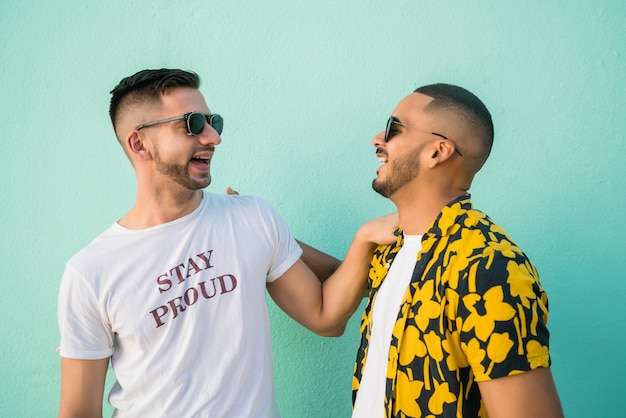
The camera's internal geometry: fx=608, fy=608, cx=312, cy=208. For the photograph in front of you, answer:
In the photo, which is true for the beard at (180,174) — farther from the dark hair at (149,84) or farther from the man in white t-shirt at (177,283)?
the dark hair at (149,84)

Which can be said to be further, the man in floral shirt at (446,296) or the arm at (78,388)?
→ the arm at (78,388)

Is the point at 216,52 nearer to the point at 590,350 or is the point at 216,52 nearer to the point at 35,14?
the point at 35,14

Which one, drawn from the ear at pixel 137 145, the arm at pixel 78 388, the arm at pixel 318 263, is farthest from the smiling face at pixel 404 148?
the arm at pixel 78 388

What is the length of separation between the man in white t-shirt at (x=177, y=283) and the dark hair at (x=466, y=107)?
52cm

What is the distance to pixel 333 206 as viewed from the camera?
9.86 ft

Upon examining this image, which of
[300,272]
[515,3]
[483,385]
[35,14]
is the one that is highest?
[35,14]

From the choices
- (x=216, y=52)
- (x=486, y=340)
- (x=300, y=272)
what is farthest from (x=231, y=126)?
(x=486, y=340)

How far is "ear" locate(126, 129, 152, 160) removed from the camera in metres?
2.56

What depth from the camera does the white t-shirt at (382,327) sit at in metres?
2.26

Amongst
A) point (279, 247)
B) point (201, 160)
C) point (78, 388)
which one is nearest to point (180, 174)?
point (201, 160)

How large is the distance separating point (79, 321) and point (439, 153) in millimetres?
1542

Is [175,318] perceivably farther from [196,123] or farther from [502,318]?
[502,318]

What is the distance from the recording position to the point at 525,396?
1.83 metres

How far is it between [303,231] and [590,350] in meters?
1.46
